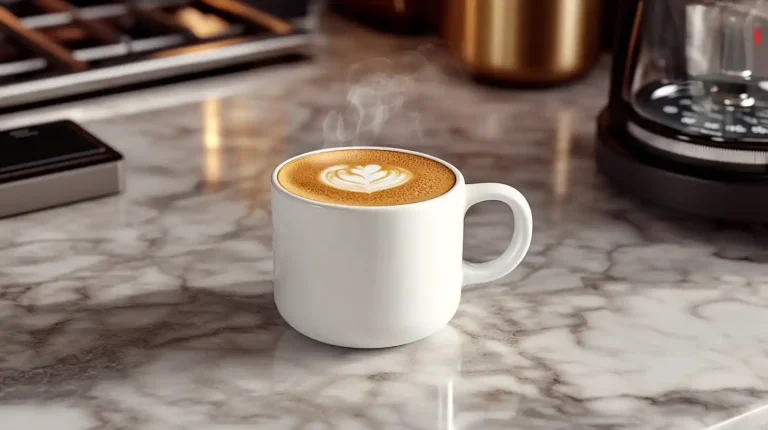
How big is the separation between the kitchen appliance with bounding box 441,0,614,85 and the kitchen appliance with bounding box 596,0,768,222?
6.3 inches

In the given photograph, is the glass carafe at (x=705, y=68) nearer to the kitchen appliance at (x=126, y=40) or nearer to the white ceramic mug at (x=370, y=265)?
the white ceramic mug at (x=370, y=265)

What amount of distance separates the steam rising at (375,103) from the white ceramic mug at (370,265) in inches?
13.2

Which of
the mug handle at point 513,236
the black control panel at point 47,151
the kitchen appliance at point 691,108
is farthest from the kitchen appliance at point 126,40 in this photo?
the mug handle at point 513,236

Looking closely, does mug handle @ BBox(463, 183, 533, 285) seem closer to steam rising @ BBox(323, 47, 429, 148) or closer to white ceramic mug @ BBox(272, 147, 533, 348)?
white ceramic mug @ BBox(272, 147, 533, 348)

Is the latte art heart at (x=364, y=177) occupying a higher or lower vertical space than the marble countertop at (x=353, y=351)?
higher

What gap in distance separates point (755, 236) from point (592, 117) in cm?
27

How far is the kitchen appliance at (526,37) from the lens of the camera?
1.01m

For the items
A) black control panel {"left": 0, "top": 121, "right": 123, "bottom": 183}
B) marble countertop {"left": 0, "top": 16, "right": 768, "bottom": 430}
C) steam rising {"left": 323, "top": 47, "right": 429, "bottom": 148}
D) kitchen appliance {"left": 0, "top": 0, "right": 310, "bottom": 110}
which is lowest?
→ marble countertop {"left": 0, "top": 16, "right": 768, "bottom": 430}

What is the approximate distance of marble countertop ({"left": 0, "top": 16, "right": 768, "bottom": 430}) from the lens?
57cm

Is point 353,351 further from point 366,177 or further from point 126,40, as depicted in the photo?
point 126,40

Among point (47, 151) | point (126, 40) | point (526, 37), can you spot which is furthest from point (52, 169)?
point (526, 37)

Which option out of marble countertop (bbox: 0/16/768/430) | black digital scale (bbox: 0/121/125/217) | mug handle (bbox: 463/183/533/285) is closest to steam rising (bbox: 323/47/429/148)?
marble countertop (bbox: 0/16/768/430)

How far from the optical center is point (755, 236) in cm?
78

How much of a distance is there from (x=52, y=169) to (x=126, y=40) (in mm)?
276
